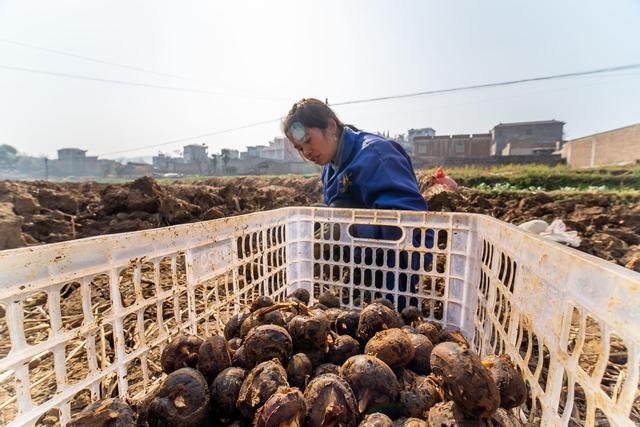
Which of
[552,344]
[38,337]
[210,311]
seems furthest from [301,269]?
[38,337]

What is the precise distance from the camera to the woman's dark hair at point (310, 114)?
2.84 m

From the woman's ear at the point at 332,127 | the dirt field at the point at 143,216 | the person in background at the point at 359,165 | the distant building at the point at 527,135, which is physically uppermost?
the distant building at the point at 527,135

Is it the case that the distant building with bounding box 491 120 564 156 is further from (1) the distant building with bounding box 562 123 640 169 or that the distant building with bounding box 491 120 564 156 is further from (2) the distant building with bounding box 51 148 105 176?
(2) the distant building with bounding box 51 148 105 176

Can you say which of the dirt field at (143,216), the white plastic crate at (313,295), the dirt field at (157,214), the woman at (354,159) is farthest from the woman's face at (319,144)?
the dirt field at (157,214)

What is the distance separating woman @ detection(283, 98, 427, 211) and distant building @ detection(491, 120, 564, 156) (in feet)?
151

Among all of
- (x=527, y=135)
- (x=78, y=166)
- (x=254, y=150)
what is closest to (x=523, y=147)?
(x=527, y=135)

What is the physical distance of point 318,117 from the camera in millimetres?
2871

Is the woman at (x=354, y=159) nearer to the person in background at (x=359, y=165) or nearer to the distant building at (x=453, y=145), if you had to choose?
the person in background at (x=359, y=165)

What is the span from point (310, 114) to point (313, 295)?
154cm

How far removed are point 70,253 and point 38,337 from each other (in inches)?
71.2

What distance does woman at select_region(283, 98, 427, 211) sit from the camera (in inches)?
103

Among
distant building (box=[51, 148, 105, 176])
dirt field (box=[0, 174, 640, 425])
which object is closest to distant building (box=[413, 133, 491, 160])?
dirt field (box=[0, 174, 640, 425])

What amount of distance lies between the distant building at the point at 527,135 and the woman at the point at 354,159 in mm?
46170

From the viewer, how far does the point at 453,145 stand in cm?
4178
